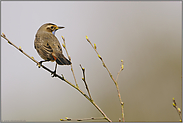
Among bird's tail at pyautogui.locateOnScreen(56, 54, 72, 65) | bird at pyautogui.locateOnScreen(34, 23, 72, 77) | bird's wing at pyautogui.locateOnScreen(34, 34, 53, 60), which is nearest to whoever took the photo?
bird's tail at pyautogui.locateOnScreen(56, 54, 72, 65)

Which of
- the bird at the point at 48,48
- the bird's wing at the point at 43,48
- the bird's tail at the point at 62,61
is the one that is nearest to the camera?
the bird's tail at the point at 62,61

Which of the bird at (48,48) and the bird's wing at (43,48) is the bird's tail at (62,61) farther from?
the bird's wing at (43,48)

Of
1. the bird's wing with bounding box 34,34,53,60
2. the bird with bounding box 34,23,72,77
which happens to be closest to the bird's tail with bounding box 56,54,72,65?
the bird with bounding box 34,23,72,77

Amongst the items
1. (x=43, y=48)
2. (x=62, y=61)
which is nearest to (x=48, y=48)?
(x=43, y=48)

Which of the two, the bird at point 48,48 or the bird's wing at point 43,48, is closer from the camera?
the bird at point 48,48

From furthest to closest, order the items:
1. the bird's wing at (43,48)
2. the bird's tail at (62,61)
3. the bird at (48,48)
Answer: the bird's wing at (43,48), the bird at (48,48), the bird's tail at (62,61)

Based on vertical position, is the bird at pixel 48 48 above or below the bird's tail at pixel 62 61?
above

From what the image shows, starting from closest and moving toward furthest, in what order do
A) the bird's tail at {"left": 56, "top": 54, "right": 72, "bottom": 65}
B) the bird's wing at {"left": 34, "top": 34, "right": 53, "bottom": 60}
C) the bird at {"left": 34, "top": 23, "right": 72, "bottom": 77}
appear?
the bird's tail at {"left": 56, "top": 54, "right": 72, "bottom": 65} → the bird at {"left": 34, "top": 23, "right": 72, "bottom": 77} → the bird's wing at {"left": 34, "top": 34, "right": 53, "bottom": 60}

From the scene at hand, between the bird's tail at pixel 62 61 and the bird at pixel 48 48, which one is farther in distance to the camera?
the bird at pixel 48 48

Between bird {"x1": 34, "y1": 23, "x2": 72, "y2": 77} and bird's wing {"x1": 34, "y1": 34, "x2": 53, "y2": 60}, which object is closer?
bird {"x1": 34, "y1": 23, "x2": 72, "y2": 77}

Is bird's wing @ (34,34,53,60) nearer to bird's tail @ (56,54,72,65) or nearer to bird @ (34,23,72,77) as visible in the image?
bird @ (34,23,72,77)

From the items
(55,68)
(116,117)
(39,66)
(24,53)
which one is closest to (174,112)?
(116,117)

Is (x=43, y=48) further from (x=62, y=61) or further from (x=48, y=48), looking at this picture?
(x=62, y=61)

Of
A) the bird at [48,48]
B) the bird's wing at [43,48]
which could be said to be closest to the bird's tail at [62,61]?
the bird at [48,48]
